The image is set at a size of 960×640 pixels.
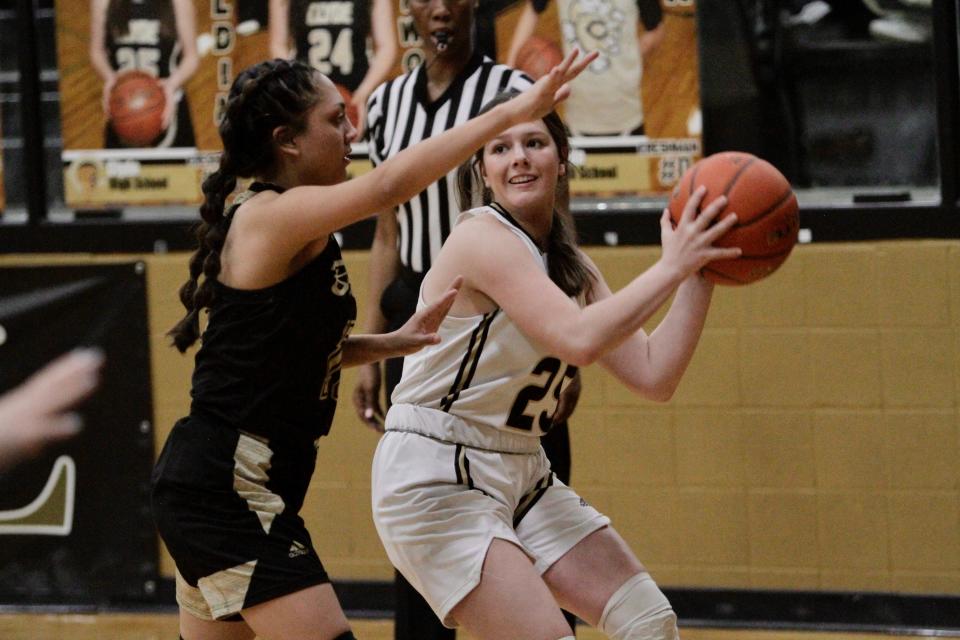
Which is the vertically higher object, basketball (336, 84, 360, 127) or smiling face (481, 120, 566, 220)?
basketball (336, 84, 360, 127)

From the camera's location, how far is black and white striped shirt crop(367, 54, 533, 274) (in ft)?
15.2

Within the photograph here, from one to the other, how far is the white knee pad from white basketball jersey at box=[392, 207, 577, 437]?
0.43 meters

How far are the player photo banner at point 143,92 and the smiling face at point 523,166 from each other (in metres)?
2.99

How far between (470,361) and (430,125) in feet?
4.60

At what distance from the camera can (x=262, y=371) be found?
328 cm

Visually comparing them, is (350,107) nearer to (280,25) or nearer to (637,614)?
(280,25)

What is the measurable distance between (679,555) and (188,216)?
246cm

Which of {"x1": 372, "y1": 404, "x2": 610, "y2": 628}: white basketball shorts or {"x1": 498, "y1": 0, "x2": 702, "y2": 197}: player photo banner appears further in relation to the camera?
{"x1": 498, "y1": 0, "x2": 702, "y2": 197}: player photo banner

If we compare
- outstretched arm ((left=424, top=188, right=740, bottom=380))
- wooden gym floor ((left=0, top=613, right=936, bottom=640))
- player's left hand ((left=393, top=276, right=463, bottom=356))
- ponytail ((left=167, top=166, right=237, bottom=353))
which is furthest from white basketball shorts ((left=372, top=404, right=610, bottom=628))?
wooden gym floor ((left=0, top=613, right=936, bottom=640))

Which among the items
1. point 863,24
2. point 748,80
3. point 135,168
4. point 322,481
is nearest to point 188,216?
point 135,168

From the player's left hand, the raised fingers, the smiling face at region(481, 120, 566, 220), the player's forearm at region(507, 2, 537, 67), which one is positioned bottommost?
the player's left hand

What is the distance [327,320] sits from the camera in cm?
332

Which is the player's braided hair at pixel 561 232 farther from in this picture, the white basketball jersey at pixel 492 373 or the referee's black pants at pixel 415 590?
the referee's black pants at pixel 415 590

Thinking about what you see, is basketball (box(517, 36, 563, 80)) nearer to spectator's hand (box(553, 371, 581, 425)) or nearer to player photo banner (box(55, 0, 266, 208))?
player photo banner (box(55, 0, 266, 208))
